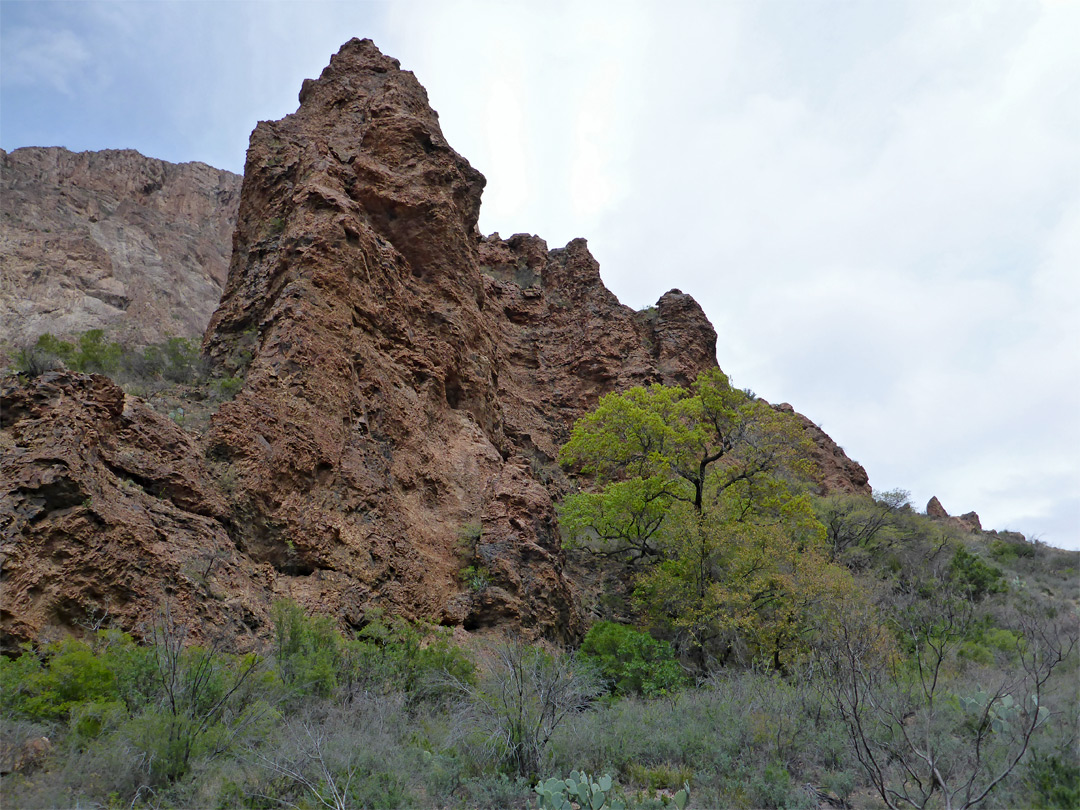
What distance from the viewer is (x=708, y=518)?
50.3 ft

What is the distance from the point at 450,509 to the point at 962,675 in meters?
10.6

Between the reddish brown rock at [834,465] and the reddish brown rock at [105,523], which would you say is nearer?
the reddish brown rock at [105,523]

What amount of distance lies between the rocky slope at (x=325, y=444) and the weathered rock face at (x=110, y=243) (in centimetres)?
2141

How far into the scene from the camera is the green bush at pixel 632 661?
1220 centimetres

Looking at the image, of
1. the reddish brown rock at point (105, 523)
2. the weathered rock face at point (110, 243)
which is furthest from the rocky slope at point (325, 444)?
the weathered rock face at point (110, 243)

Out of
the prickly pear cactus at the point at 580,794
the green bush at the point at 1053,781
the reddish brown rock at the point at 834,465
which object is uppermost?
the reddish brown rock at the point at 834,465

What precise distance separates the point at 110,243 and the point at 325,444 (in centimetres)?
5045

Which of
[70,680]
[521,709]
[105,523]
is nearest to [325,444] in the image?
[105,523]

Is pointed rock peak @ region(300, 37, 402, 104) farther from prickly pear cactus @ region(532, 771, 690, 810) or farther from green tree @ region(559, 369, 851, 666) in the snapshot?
prickly pear cactus @ region(532, 771, 690, 810)

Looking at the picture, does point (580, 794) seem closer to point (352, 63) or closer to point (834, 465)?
point (352, 63)

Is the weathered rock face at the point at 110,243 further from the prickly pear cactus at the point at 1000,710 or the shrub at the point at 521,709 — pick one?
the prickly pear cactus at the point at 1000,710

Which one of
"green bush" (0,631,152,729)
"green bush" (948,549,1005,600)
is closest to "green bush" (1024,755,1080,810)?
"green bush" (0,631,152,729)

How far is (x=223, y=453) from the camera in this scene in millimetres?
10461

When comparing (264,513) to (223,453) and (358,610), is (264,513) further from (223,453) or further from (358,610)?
(358,610)
